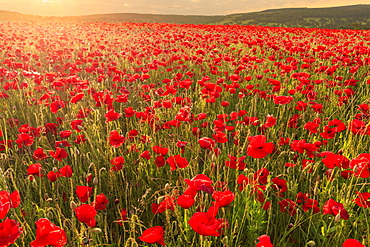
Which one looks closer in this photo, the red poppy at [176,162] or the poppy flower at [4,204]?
the poppy flower at [4,204]

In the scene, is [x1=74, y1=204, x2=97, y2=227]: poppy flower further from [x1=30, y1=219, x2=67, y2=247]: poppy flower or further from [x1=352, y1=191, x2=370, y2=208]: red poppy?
[x1=352, y1=191, x2=370, y2=208]: red poppy

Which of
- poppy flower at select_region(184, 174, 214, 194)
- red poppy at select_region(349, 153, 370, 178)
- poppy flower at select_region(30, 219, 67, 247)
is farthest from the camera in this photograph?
red poppy at select_region(349, 153, 370, 178)

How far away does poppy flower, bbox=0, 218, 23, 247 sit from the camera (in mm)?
935

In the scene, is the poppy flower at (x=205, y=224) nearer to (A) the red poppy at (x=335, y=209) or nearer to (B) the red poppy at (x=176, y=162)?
(B) the red poppy at (x=176, y=162)

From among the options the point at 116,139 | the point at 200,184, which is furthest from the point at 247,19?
the point at 200,184

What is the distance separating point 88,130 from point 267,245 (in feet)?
6.99

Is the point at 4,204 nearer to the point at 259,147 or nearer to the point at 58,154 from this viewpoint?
the point at 58,154

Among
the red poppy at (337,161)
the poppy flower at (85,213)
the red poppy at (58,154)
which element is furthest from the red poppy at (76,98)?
the red poppy at (337,161)

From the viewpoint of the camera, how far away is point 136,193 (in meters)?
1.99

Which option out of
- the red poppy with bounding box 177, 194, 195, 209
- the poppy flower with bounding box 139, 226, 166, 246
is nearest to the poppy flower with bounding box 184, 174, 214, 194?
the red poppy with bounding box 177, 194, 195, 209

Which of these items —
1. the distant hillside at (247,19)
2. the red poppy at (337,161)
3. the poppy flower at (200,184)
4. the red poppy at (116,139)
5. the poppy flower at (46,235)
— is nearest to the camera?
the poppy flower at (46,235)

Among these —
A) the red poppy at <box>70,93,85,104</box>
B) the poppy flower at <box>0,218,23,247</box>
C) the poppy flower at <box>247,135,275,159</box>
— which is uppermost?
the red poppy at <box>70,93,85,104</box>

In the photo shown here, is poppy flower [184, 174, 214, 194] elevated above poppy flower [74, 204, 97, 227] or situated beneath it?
elevated above

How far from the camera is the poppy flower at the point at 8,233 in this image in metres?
0.94
